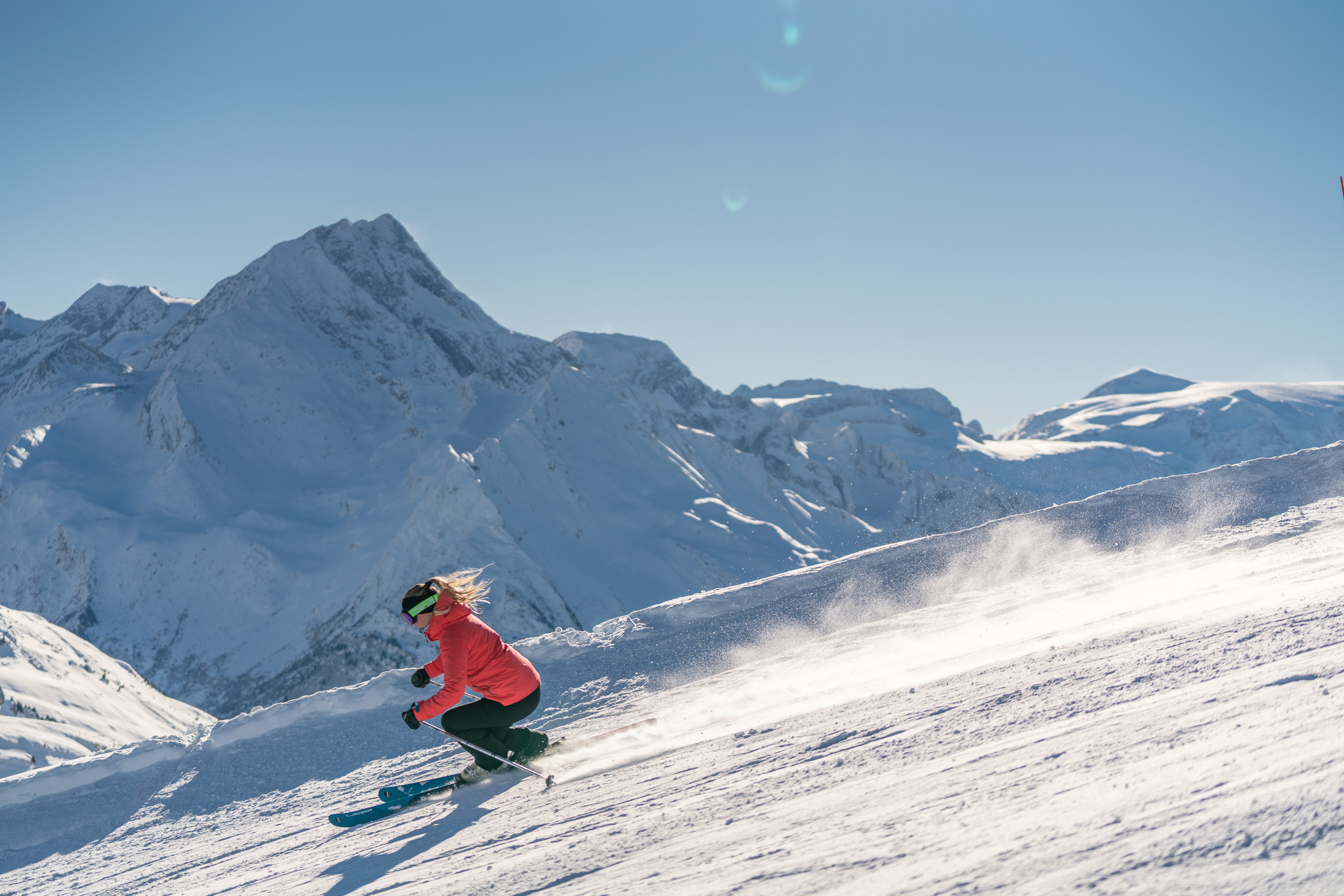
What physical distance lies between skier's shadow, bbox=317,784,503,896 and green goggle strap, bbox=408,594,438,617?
58.7 inches

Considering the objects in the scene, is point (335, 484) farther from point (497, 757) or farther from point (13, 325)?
point (13, 325)

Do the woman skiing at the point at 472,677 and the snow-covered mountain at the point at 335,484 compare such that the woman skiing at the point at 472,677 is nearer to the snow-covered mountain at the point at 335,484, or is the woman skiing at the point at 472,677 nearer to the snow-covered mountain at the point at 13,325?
the snow-covered mountain at the point at 335,484

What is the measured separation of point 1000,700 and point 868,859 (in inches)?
103

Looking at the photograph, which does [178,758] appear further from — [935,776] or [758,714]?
[935,776]

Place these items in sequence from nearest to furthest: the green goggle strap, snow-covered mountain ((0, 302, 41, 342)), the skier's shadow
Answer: the skier's shadow, the green goggle strap, snow-covered mountain ((0, 302, 41, 342))

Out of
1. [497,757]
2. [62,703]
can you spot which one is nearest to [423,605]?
[497,757]

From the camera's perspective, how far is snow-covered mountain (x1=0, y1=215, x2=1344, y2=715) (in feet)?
151

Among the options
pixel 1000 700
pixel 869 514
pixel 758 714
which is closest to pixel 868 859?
pixel 1000 700

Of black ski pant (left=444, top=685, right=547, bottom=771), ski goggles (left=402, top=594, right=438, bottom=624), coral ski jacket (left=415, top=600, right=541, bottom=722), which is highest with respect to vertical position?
ski goggles (left=402, top=594, right=438, bottom=624)

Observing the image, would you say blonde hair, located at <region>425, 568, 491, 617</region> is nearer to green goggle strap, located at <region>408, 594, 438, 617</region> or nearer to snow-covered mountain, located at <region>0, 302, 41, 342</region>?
green goggle strap, located at <region>408, 594, 438, 617</region>

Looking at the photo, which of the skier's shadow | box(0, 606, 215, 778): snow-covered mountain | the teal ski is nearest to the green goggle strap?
the skier's shadow

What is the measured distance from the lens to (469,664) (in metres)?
6.74

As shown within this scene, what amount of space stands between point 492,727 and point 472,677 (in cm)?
48

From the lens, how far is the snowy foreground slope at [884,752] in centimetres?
373
